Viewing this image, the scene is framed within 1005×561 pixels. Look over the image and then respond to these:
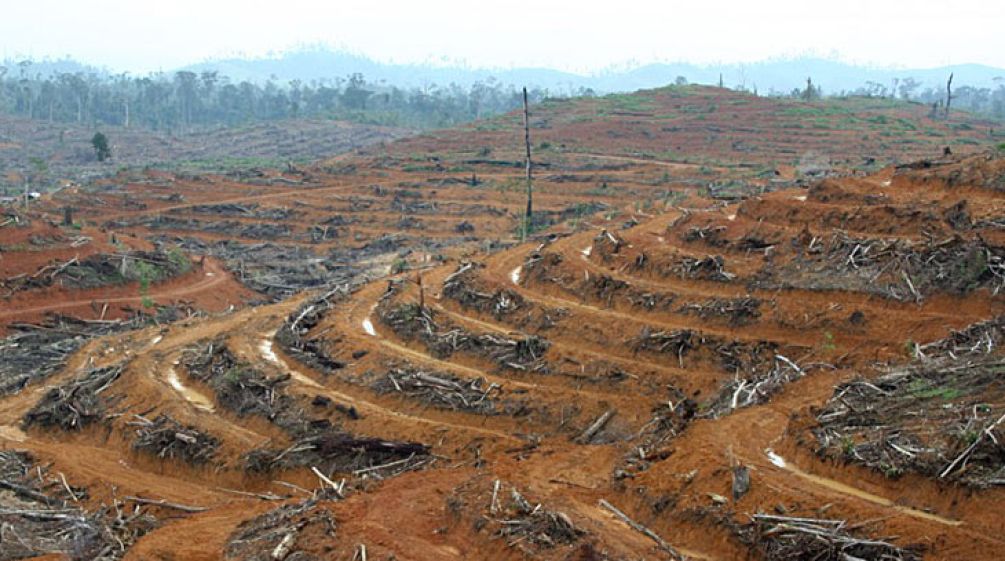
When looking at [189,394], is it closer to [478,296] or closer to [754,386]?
[478,296]

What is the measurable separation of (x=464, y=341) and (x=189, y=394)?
22.2ft

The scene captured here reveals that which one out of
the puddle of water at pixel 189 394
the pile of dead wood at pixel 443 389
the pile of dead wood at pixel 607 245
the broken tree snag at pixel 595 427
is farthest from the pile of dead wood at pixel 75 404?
the pile of dead wood at pixel 607 245

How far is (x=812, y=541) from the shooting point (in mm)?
10930

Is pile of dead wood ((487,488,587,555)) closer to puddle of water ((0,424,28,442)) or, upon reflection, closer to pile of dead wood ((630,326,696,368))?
pile of dead wood ((630,326,696,368))

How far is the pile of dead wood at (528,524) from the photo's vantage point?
1133 centimetres

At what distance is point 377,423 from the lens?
19.0 metres

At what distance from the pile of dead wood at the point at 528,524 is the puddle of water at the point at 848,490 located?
333 cm

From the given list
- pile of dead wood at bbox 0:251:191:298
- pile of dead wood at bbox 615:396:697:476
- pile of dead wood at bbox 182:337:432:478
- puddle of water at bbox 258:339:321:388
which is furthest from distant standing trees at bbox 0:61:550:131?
pile of dead wood at bbox 615:396:697:476

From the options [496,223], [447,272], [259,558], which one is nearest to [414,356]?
[447,272]

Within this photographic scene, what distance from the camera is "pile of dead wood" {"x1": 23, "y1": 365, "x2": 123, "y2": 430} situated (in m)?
22.5

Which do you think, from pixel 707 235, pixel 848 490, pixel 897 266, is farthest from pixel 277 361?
pixel 848 490

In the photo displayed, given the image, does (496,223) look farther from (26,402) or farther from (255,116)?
(255,116)

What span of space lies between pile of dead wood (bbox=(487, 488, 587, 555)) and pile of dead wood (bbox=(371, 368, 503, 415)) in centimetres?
660

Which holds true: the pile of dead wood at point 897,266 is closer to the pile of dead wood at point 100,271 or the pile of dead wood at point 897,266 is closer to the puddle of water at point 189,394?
the puddle of water at point 189,394
